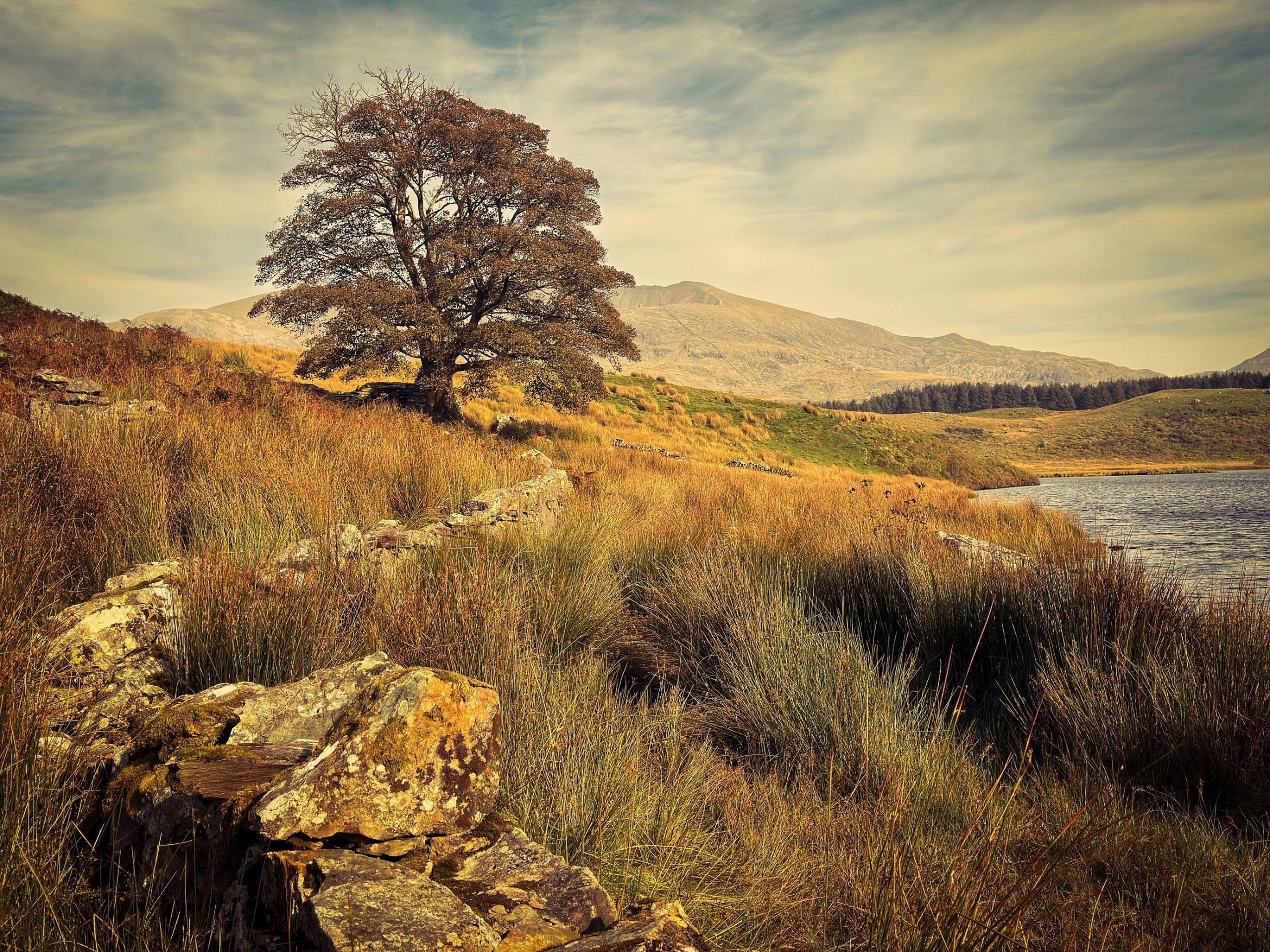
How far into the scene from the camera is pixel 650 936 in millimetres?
1402

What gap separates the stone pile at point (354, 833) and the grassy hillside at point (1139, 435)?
4110 centimetres

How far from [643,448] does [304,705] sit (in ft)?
53.7

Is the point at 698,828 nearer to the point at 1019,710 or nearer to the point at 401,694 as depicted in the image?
the point at 401,694

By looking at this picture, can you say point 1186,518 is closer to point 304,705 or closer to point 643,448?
point 643,448

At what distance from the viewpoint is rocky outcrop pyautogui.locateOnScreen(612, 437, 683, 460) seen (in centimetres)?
1733

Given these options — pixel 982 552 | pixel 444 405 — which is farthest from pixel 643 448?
pixel 982 552

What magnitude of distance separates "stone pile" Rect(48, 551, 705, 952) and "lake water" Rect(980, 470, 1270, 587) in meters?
4.97

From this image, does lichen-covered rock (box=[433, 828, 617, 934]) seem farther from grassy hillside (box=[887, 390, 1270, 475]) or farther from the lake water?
grassy hillside (box=[887, 390, 1270, 475])

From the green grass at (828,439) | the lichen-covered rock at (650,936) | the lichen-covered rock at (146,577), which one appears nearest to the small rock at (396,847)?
the lichen-covered rock at (650,936)

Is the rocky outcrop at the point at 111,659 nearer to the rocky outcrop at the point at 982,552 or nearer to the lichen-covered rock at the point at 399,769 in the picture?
the lichen-covered rock at the point at 399,769

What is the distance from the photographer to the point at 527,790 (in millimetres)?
2393

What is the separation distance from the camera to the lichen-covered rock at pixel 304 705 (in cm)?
211

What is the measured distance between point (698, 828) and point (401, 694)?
1.58m

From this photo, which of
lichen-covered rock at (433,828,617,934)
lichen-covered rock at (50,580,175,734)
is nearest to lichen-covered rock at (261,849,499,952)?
lichen-covered rock at (433,828,617,934)
